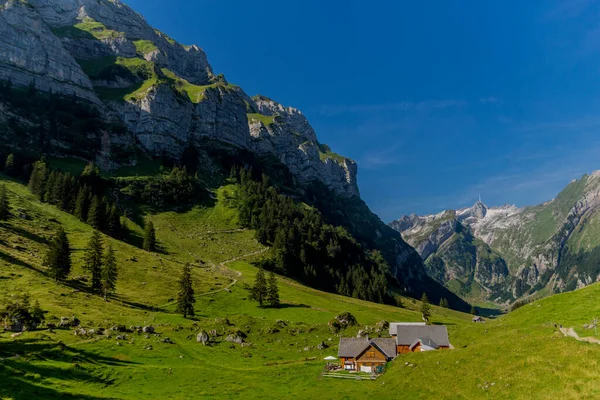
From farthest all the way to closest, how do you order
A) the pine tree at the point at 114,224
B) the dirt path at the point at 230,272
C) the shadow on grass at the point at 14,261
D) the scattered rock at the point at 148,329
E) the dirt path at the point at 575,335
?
the pine tree at the point at 114,224 < the dirt path at the point at 230,272 < the shadow on grass at the point at 14,261 < the scattered rock at the point at 148,329 < the dirt path at the point at 575,335

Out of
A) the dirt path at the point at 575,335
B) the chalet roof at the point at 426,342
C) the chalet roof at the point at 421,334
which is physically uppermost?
the dirt path at the point at 575,335

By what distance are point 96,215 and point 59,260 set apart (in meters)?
64.3

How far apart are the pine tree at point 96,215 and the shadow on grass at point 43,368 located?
349 ft

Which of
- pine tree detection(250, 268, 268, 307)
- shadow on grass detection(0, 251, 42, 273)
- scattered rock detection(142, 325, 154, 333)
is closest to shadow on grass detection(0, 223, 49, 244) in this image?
shadow on grass detection(0, 251, 42, 273)

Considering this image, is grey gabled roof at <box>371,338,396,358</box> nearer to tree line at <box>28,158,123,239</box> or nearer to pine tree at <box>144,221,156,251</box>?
pine tree at <box>144,221,156,251</box>

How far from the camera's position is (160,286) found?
110 metres

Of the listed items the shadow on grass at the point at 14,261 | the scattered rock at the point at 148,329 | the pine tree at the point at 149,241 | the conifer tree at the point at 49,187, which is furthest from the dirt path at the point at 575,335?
the conifer tree at the point at 49,187

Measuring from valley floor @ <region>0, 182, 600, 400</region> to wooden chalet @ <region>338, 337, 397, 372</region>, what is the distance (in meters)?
4.89

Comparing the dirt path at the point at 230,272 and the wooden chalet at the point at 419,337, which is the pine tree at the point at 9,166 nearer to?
the dirt path at the point at 230,272

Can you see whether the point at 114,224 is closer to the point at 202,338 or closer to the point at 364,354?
the point at 202,338

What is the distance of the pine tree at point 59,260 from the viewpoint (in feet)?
299

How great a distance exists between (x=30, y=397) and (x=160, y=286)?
77121mm

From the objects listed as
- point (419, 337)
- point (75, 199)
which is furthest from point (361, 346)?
point (75, 199)

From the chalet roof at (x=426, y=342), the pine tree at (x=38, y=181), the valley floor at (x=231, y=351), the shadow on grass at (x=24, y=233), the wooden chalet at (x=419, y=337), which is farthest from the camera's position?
the pine tree at (x=38, y=181)
